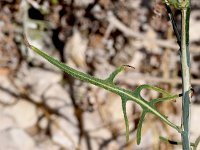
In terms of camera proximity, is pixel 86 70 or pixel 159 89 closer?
pixel 159 89

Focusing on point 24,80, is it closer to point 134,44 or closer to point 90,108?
point 90,108

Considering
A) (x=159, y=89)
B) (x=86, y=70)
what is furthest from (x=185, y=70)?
(x=86, y=70)

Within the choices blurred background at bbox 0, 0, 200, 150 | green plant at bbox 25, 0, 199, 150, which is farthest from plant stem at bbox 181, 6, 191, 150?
blurred background at bbox 0, 0, 200, 150

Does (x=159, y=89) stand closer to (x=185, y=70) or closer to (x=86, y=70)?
(x=185, y=70)

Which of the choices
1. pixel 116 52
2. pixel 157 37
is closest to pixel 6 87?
pixel 116 52

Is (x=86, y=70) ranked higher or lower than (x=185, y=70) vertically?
lower

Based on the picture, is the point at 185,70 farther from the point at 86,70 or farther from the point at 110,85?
the point at 86,70

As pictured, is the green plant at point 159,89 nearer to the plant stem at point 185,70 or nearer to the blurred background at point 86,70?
the plant stem at point 185,70

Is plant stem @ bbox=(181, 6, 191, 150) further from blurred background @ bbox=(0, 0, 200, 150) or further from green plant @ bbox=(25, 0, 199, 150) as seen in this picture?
blurred background @ bbox=(0, 0, 200, 150)

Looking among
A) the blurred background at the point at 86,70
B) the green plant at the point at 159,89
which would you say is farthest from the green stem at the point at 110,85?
the blurred background at the point at 86,70

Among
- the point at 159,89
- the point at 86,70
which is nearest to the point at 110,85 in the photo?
the point at 159,89
